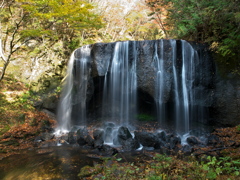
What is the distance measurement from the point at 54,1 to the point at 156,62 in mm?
6411

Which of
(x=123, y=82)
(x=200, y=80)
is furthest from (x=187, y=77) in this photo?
(x=123, y=82)

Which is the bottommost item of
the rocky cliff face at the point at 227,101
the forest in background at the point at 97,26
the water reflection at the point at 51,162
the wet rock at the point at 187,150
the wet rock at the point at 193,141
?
the water reflection at the point at 51,162

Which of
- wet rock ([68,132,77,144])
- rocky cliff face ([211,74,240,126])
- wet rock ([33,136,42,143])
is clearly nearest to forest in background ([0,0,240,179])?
wet rock ([33,136,42,143])

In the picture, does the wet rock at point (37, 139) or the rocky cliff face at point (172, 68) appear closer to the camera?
the wet rock at point (37, 139)

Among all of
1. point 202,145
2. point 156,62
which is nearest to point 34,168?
point 202,145

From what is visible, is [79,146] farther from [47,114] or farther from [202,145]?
[202,145]

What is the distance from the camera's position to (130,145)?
25.6 ft

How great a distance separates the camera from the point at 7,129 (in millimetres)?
8453

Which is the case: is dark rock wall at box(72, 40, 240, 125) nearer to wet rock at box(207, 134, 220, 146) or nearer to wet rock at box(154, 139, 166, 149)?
wet rock at box(207, 134, 220, 146)

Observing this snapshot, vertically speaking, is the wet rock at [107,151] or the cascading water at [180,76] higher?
the cascading water at [180,76]

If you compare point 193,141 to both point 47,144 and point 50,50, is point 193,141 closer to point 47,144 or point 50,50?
point 47,144

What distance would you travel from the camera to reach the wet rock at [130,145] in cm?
767

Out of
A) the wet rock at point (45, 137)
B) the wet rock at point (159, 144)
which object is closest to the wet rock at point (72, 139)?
the wet rock at point (45, 137)

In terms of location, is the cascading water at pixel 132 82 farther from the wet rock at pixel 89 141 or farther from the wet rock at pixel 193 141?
the wet rock at pixel 193 141
